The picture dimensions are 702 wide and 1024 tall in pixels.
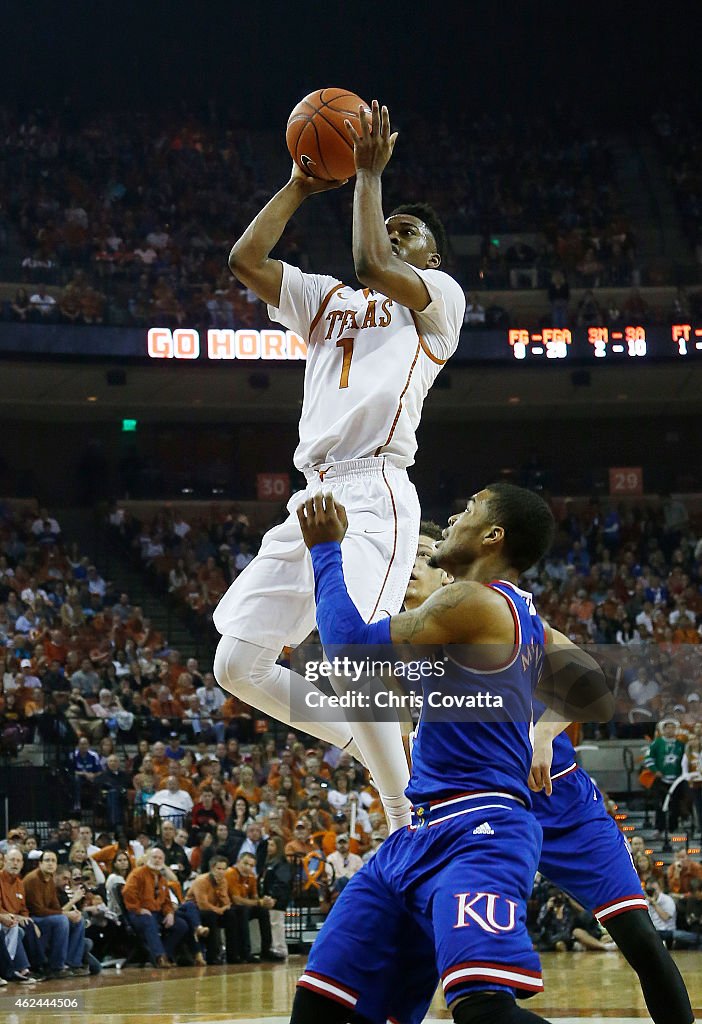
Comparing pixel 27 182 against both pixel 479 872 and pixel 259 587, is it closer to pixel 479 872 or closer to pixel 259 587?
pixel 259 587

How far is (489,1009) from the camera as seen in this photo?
3307 mm

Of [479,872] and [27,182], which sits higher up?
[27,182]

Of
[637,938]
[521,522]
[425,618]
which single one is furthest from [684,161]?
[425,618]

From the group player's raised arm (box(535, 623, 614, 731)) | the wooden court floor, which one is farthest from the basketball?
the wooden court floor

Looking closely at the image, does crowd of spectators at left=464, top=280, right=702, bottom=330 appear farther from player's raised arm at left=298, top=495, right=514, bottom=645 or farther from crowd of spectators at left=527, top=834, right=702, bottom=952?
player's raised arm at left=298, top=495, right=514, bottom=645

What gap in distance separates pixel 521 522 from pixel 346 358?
4.91ft

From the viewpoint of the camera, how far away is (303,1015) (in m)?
3.66

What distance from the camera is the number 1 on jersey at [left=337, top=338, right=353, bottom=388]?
5.15 meters

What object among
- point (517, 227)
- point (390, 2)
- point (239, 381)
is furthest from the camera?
point (390, 2)

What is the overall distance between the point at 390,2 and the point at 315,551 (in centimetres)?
2816

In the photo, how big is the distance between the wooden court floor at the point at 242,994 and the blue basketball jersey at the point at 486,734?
318 cm

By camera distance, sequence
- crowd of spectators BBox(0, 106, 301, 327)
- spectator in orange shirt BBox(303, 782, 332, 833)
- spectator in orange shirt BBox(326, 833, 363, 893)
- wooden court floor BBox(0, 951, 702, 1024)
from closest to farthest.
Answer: wooden court floor BBox(0, 951, 702, 1024) < spectator in orange shirt BBox(326, 833, 363, 893) < spectator in orange shirt BBox(303, 782, 332, 833) < crowd of spectators BBox(0, 106, 301, 327)

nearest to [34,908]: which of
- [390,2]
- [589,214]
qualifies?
[589,214]

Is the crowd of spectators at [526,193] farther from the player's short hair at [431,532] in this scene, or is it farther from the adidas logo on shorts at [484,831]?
the adidas logo on shorts at [484,831]
